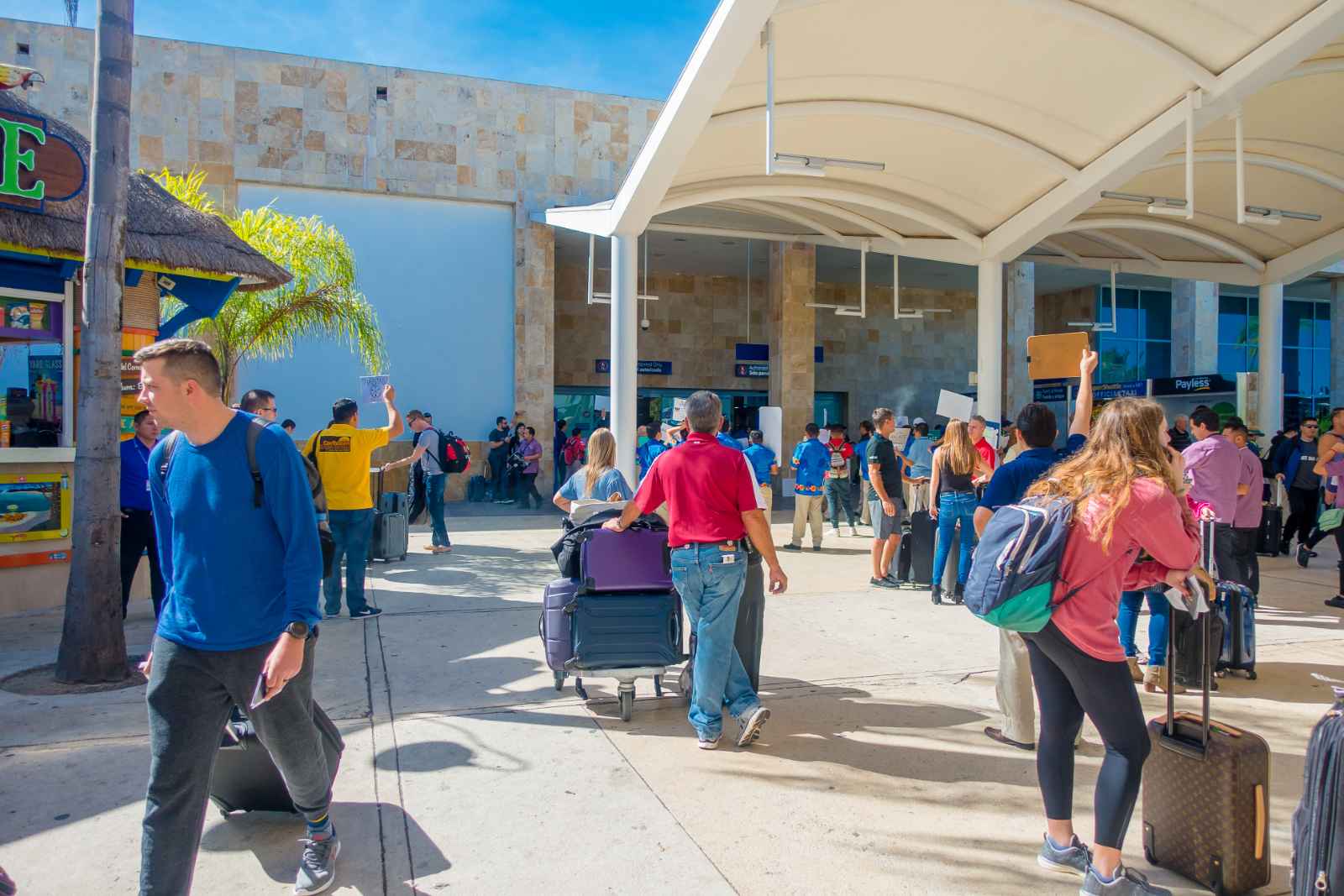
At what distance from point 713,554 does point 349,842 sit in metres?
2.09

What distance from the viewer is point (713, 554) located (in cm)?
472

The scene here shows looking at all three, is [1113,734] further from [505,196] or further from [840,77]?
[505,196]

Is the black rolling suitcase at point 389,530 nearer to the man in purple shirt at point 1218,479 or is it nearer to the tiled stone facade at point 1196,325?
the man in purple shirt at point 1218,479

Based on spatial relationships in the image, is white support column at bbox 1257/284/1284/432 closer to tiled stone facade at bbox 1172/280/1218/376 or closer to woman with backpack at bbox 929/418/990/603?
woman with backpack at bbox 929/418/990/603

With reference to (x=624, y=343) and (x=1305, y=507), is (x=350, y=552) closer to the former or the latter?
(x=624, y=343)

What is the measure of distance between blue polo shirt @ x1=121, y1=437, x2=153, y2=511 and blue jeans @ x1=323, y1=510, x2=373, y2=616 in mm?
1404

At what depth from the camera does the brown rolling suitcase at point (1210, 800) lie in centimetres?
321

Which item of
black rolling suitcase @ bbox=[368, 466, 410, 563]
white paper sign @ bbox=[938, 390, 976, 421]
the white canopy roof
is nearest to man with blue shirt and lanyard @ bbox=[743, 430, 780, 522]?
white paper sign @ bbox=[938, 390, 976, 421]

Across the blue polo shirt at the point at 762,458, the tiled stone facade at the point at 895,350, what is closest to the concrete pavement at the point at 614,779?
the blue polo shirt at the point at 762,458

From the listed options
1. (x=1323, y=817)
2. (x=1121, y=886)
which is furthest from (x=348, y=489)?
(x=1323, y=817)

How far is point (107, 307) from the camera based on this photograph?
5.95 m

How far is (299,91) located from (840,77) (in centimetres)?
1344

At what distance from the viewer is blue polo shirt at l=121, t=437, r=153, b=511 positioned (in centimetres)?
727

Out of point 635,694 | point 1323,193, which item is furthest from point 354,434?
point 1323,193
